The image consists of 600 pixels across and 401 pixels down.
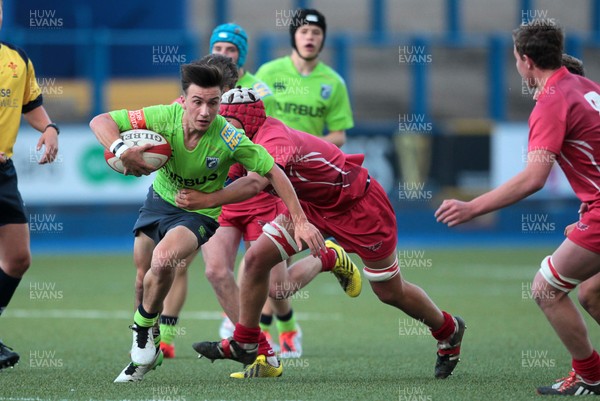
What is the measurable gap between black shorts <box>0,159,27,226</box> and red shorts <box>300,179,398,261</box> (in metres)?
1.88

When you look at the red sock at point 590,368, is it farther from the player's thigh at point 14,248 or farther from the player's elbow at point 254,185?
the player's thigh at point 14,248

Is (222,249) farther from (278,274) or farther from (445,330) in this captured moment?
(445,330)

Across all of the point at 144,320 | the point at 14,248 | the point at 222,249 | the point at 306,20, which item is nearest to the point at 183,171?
the point at 144,320

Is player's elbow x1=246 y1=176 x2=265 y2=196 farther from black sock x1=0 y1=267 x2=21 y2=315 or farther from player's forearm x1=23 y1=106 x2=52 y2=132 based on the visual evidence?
black sock x1=0 y1=267 x2=21 y2=315

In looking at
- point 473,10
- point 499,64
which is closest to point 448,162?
point 499,64

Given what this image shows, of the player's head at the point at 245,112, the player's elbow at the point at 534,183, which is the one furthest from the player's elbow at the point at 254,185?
the player's elbow at the point at 534,183

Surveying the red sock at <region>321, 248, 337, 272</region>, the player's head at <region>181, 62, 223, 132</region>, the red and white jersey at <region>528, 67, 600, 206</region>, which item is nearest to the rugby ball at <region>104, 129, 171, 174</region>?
the player's head at <region>181, 62, 223, 132</region>

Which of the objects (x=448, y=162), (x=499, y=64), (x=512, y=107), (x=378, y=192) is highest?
(x=378, y=192)

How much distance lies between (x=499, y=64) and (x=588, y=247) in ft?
44.8

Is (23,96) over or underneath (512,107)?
A: over

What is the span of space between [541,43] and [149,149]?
2201 millimetres

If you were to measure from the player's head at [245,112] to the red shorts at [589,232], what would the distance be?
1982mm

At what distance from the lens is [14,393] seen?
604 centimetres

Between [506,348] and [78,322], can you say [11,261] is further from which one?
[506,348]
